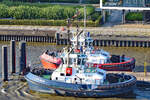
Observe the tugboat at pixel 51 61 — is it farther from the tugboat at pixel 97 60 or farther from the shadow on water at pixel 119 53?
the shadow on water at pixel 119 53

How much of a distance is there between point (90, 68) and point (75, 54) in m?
2.21

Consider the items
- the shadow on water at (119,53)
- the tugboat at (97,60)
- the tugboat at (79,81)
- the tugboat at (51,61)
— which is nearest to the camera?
the tugboat at (79,81)

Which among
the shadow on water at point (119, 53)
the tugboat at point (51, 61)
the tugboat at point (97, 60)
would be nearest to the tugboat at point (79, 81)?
the shadow on water at point (119, 53)

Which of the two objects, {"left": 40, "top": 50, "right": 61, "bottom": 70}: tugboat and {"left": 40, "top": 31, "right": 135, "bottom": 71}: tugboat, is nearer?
{"left": 40, "top": 31, "right": 135, "bottom": 71}: tugboat

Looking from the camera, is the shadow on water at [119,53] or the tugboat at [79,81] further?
the shadow on water at [119,53]

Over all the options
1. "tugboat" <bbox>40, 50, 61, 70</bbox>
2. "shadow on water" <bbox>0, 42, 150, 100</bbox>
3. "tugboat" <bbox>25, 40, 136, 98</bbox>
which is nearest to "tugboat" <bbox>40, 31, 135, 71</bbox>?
"tugboat" <bbox>40, 50, 61, 70</bbox>

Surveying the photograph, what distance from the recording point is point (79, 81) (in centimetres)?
5119

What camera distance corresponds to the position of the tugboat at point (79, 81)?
50.5 metres

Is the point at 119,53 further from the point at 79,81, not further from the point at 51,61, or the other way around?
the point at 79,81

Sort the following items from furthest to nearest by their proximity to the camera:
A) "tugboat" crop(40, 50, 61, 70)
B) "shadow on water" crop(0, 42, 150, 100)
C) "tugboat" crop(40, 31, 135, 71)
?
"tugboat" crop(40, 50, 61, 70)
"tugboat" crop(40, 31, 135, 71)
"shadow on water" crop(0, 42, 150, 100)

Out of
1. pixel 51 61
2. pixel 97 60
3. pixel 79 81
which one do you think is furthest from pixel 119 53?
pixel 79 81

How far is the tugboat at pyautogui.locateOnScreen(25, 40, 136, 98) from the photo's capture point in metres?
50.5

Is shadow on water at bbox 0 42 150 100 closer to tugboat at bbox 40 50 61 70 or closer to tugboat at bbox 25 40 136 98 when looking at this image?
tugboat at bbox 25 40 136 98

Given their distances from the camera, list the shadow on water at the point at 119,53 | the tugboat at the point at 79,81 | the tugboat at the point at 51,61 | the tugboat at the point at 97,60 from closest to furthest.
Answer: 1. the tugboat at the point at 79,81
2. the shadow on water at the point at 119,53
3. the tugboat at the point at 97,60
4. the tugboat at the point at 51,61
